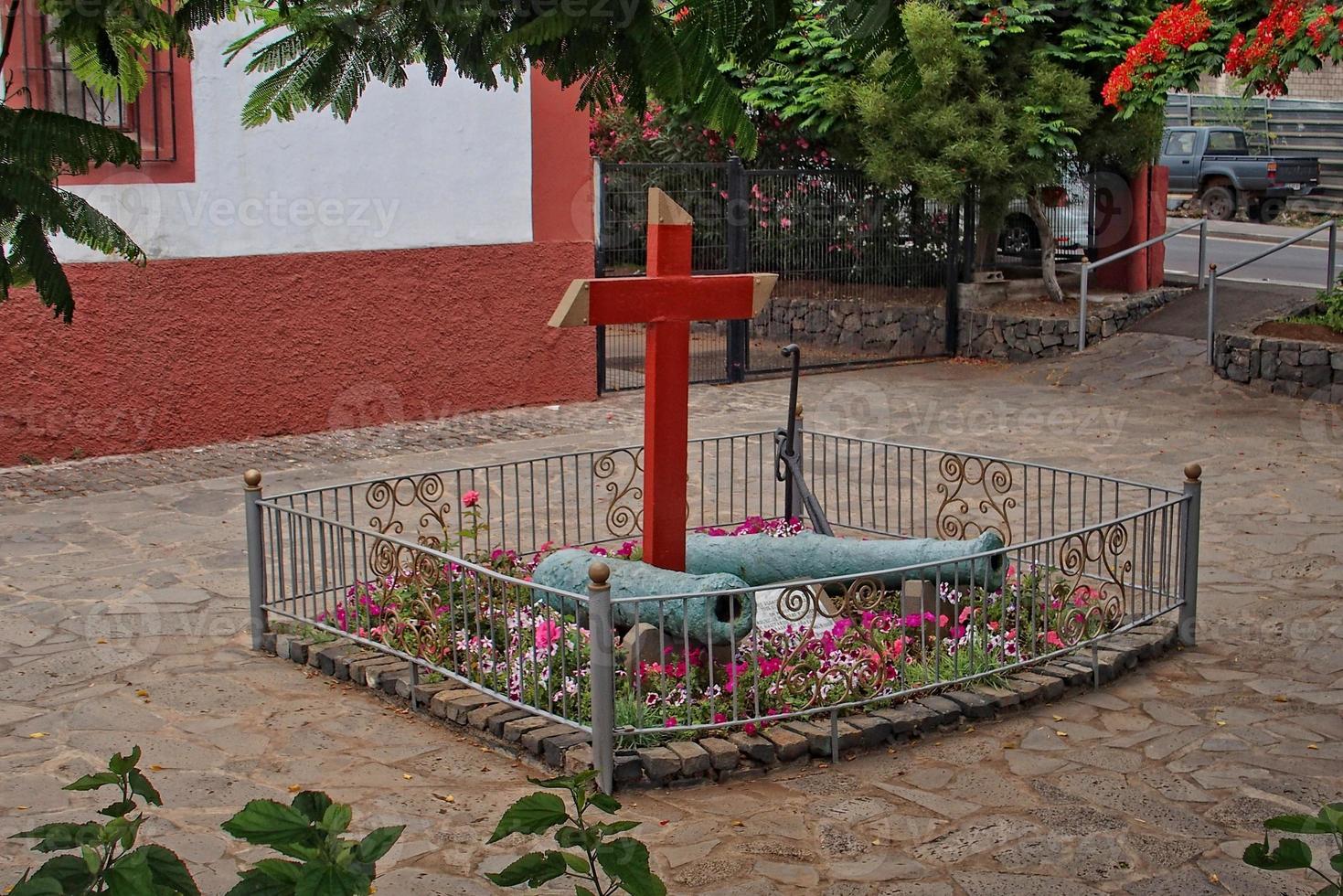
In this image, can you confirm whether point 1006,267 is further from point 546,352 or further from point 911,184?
point 546,352

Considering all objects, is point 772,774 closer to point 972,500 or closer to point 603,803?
point 603,803

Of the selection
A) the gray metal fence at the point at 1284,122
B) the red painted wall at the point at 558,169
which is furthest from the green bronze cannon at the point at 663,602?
the gray metal fence at the point at 1284,122

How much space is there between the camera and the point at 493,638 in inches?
261

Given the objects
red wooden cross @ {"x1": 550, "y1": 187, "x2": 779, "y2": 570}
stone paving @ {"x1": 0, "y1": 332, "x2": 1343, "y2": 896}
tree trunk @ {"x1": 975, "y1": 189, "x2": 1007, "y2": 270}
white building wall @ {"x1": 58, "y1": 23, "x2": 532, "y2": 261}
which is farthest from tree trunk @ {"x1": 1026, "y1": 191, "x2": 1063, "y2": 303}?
red wooden cross @ {"x1": 550, "y1": 187, "x2": 779, "y2": 570}

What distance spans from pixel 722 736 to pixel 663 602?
2.10ft

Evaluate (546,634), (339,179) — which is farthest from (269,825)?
(339,179)

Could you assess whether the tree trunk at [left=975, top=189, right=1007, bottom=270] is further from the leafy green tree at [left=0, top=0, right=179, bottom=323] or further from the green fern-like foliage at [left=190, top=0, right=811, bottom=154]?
the leafy green tree at [left=0, top=0, right=179, bottom=323]

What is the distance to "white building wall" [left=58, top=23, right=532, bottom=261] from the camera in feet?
39.6

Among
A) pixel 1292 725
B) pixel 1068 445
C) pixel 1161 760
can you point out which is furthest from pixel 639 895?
pixel 1068 445

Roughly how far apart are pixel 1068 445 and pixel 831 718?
692 cm

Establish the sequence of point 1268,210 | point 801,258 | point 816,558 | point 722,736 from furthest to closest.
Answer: point 1268,210, point 801,258, point 816,558, point 722,736

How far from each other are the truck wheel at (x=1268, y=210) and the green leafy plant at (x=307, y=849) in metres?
30.4

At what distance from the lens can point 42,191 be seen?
10.5 ft

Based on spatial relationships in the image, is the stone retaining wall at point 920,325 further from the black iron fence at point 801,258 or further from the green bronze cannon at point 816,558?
the green bronze cannon at point 816,558
